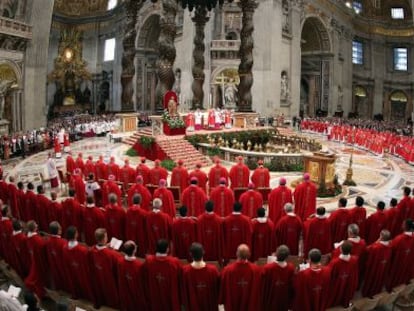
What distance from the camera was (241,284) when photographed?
15.8 feet

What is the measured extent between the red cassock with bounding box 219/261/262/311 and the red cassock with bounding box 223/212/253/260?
192cm

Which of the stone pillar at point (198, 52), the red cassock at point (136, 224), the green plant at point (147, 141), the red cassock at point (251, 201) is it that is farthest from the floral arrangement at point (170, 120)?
the red cassock at point (136, 224)

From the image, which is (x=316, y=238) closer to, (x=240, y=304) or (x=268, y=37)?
(x=240, y=304)

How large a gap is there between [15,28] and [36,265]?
20.3m

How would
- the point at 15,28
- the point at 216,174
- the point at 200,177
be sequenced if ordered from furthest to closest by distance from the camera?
the point at 15,28 < the point at 216,174 < the point at 200,177

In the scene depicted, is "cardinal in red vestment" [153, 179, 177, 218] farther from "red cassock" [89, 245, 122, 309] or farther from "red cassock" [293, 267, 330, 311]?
"red cassock" [293, 267, 330, 311]

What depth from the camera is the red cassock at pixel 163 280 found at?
16.1 ft

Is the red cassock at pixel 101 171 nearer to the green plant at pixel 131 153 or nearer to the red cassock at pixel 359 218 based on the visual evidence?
the green plant at pixel 131 153

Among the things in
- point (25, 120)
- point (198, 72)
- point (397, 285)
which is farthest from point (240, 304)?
point (25, 120)

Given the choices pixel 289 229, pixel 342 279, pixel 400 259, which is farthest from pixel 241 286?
Answer: pixel 400 259

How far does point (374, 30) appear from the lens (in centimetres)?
4578

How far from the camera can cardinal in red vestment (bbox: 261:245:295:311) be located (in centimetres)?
491

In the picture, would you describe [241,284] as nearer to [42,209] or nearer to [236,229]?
[236,229]

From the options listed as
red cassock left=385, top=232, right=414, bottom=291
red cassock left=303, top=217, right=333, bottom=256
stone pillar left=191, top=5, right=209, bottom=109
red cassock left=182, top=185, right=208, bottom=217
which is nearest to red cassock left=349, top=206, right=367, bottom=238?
red cassock left=303, top=217, right=333, bottom=256
